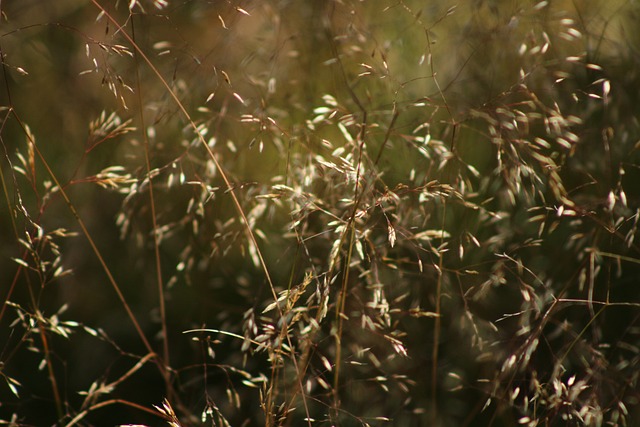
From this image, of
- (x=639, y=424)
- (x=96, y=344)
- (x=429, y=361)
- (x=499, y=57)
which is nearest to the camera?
(x=639, y=424)

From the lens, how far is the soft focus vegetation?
1353 millimetres

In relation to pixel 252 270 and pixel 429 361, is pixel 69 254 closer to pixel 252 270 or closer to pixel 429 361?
pixel 252 270

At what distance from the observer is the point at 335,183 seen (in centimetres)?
129

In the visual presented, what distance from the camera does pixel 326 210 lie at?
4.29 ft

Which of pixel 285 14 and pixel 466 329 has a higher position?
pixel 285 14

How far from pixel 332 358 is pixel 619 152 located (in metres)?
0.75

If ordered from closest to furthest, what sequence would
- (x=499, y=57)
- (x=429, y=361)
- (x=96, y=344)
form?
(x=429, y=361), (x=499, y=57), (x=96, y=344)

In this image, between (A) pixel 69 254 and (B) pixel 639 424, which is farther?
(A) pixel 69 254

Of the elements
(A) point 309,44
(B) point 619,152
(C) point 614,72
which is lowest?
(B) point 619,152

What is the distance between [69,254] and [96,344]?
0.83 ft

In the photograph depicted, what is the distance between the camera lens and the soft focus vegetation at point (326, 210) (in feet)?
4.44

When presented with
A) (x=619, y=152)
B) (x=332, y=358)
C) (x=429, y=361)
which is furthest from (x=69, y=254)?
(x=619, y=152)

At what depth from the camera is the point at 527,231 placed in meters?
1.54

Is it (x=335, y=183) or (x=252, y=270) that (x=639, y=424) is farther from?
(x=252, y=270)
